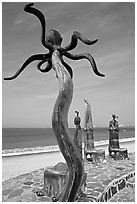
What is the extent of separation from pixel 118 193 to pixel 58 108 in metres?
4.66

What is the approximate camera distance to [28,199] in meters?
4.49

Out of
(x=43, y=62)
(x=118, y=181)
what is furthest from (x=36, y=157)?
(x=43, y=62)

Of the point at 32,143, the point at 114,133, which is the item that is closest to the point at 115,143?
the point at 114,133

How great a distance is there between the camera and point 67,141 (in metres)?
1.73

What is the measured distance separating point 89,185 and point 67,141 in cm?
402

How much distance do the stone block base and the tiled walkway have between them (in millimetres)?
156

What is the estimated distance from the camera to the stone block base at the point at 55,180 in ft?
13.6

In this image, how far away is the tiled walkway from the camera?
4.54 m

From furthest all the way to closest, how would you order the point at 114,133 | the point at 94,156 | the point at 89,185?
the point at 114,133, the point at 94,156, the point at 89,185

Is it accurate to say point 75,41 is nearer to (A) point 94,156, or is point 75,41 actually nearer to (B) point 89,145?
(A) point 94,156

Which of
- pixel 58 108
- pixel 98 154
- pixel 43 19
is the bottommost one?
pixel 98 154

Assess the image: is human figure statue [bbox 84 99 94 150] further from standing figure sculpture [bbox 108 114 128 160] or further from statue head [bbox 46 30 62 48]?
statue head [bbox 46 30 62 48]

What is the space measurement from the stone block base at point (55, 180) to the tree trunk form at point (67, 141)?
8.00ft

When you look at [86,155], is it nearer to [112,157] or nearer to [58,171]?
[112,157]
